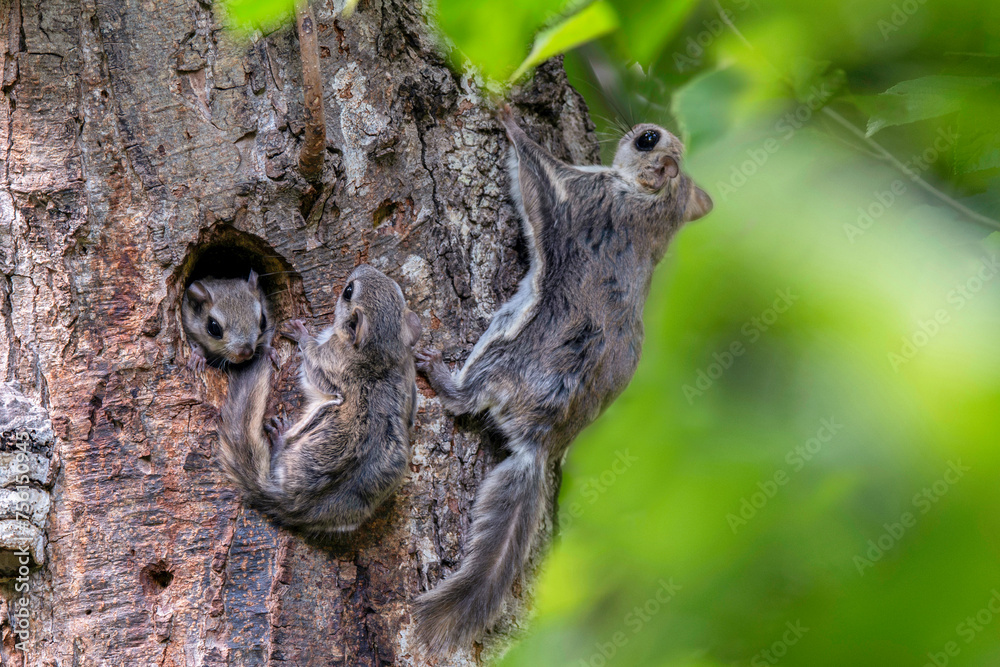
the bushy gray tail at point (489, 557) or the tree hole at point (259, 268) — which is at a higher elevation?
the tree hole at point (259, 268)

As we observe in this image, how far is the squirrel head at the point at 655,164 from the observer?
403cm

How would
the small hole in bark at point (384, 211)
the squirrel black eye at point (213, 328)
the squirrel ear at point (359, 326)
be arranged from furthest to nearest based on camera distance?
the squirrel black eye at point (213, 328) < the squirrel ear at point (359, 326) < the small hole in bark at point (384, 211)

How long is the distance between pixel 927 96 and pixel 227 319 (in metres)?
3.02

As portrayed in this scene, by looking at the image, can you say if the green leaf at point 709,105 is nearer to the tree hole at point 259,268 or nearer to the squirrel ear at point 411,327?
the squirrel ear at point 411,327

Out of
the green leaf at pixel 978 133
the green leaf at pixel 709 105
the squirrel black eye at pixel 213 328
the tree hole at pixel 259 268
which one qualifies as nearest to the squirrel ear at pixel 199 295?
the squirrel black eye at pixel 213 328

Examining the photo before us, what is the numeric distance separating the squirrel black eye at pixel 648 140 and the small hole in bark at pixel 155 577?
287cm

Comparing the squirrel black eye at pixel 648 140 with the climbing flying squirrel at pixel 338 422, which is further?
the squirrel black eye at pixel 648 140

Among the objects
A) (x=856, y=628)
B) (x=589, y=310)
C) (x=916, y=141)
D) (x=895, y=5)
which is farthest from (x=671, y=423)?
(x=589, y=310)

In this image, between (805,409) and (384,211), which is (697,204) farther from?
(805,409)

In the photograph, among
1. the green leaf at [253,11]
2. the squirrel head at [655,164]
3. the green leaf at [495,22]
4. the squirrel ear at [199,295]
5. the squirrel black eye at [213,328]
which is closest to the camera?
the green leaf at [253,11]

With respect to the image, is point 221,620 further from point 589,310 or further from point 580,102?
point 580,102

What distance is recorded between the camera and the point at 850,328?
1552 millimetres

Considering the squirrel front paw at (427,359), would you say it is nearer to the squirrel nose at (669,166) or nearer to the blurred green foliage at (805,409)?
the blurred green foliage at (805,409)

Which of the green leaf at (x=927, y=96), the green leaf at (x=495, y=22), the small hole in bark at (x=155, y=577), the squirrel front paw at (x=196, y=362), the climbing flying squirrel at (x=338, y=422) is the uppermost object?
the green leaf at (x=495, y=22)
